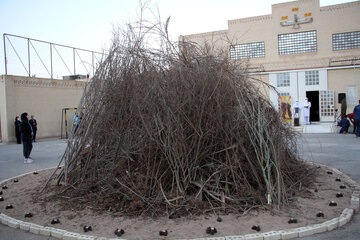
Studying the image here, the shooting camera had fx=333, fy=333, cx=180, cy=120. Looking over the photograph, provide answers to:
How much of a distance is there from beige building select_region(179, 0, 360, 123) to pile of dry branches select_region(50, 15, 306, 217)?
21769mm

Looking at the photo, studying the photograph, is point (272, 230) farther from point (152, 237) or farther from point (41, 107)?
point (41, 107)

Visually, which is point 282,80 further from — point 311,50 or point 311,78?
point 311,50

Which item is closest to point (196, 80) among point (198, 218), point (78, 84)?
point (198, 218)

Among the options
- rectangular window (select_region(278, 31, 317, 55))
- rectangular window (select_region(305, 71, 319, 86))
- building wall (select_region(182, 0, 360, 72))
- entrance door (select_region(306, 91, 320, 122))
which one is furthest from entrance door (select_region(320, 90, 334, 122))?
rectangular window (select_region(278, 31, 317, 55))

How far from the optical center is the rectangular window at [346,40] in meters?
28.3

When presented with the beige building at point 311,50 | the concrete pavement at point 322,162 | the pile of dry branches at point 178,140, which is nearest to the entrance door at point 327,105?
the beige building at point 311,50

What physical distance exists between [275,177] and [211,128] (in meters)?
1.42

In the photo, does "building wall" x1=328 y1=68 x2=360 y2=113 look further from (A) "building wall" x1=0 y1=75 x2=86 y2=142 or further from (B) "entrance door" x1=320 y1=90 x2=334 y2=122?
(A) "building wall" x1=0 y1=75 x2=86 y2=142

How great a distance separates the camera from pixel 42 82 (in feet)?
70.3

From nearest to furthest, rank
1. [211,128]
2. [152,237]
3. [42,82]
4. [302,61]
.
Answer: [152,237]
[211,128]
[42,82]
[302,61]

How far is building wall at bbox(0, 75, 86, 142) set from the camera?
1916 cm

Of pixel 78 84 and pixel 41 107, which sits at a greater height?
pixel 78 84

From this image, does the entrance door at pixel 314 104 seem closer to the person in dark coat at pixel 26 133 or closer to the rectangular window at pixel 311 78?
the rectangular window at pixel 311 78

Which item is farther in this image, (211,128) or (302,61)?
(302,61)
